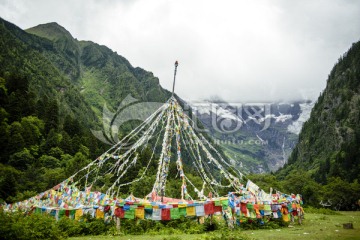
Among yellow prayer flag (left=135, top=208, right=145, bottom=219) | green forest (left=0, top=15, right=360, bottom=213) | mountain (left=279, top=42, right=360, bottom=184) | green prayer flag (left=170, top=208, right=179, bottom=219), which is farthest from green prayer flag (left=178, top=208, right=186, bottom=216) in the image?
mountain (left=279, top=42, right=360, bottom=184)

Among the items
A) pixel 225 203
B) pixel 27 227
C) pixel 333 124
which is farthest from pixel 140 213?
pixel 333 124

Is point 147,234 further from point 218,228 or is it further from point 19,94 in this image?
point 19,94

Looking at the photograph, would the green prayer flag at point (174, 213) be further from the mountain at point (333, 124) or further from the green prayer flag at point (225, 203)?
the mountain at point (333, 124)

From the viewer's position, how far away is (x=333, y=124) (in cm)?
15638

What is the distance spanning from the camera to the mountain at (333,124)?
139m

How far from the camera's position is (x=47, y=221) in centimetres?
1498

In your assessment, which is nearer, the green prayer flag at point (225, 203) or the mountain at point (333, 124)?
the green prayer flag at point (225, 203)

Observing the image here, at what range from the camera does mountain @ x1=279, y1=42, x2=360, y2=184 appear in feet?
457

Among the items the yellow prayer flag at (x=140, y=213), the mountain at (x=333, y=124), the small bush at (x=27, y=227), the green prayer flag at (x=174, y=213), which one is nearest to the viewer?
the small bush at (x=27, y=227)

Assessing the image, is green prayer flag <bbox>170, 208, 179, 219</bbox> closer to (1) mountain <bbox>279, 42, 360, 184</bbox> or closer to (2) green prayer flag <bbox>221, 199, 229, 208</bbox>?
(2) green prayer flag <bbox>221, 199, 229, 208</bbox>

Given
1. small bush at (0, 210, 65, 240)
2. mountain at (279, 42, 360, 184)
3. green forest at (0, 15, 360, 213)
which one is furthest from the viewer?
mountain at (279, 42, 360, 184)

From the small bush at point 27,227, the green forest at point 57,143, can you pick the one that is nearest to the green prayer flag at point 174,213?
the small bush at point 27,227

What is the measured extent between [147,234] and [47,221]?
549 cm

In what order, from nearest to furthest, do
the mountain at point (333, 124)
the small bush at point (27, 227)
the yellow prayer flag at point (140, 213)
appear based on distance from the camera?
the small bush at point (27, 227)
the yellow prayer flag at point (140, 213)
the mountain at point (333, 124)
